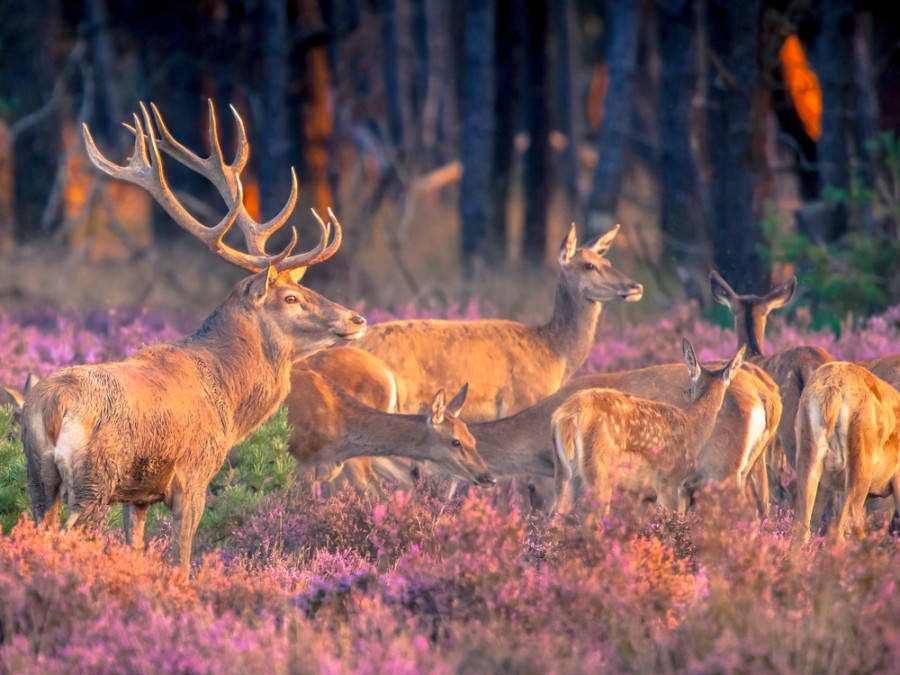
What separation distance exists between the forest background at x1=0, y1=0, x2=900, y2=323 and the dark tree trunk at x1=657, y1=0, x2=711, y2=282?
0.10 ft

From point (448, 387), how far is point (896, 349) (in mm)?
3858

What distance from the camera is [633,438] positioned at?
7.73 metres

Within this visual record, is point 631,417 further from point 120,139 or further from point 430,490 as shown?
point 120,139

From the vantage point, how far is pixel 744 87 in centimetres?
1522

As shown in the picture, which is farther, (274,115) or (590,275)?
(274,115)

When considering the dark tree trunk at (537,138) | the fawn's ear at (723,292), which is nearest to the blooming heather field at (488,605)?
the fawn's ear at (723,292)

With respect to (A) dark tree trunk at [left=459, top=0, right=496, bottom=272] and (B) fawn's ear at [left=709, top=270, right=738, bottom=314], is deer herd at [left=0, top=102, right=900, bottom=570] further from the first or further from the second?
(A) dark tree trunk at [left=459, top=0, right=496, bottom=272]

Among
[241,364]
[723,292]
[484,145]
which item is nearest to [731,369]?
[723,292]

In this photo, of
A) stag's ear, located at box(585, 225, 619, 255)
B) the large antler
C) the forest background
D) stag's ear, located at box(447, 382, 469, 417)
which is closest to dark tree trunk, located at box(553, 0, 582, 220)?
the forest background

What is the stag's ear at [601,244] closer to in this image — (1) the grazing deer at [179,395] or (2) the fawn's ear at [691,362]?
(2) the fawn's ear at [691,362]

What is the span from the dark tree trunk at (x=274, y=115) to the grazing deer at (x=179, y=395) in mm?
11230

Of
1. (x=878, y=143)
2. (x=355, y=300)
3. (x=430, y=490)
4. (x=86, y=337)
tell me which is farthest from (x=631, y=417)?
(x=355, y=300)

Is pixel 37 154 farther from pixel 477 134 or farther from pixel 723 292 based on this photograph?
pixel 723 292

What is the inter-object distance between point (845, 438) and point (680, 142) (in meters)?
11.1
